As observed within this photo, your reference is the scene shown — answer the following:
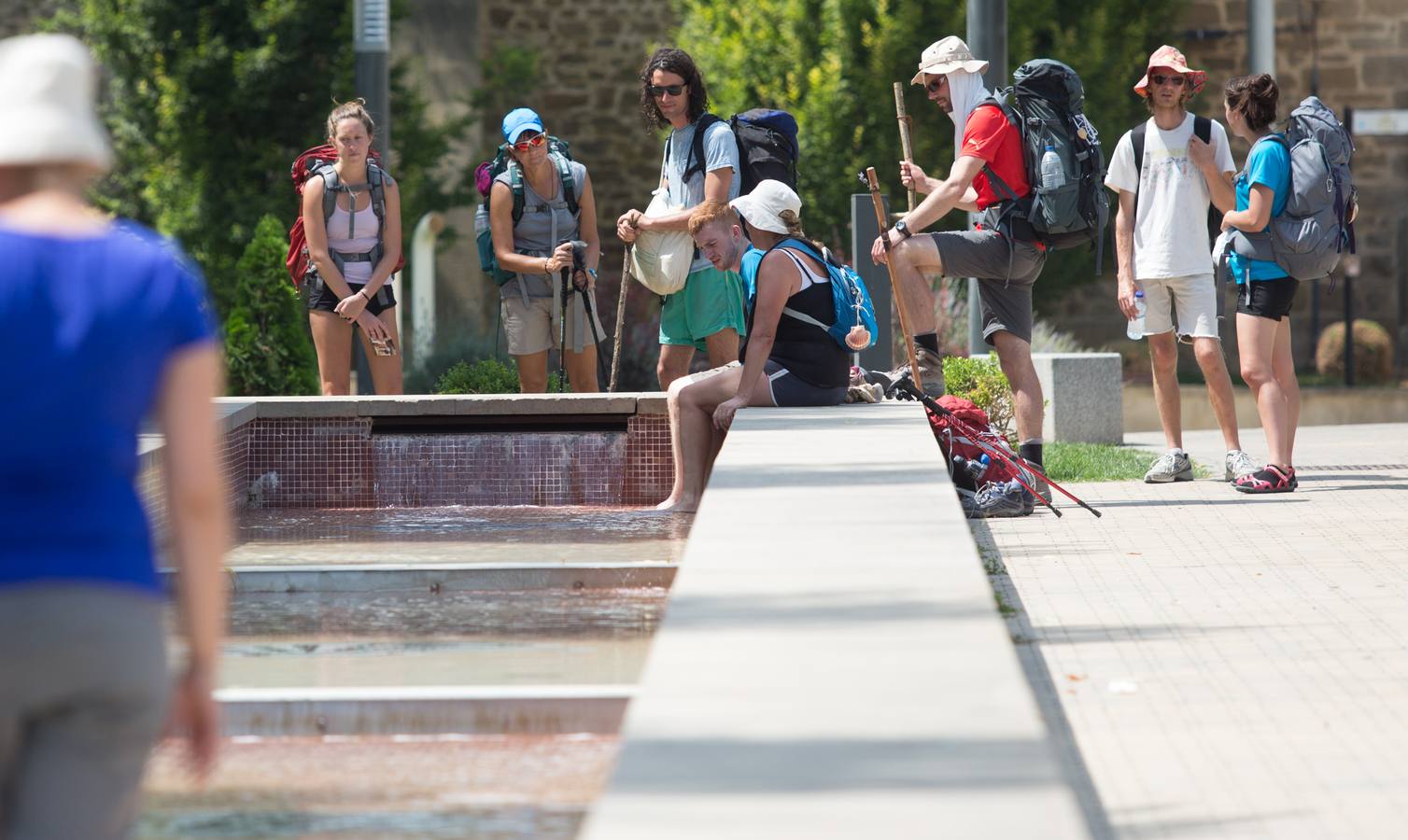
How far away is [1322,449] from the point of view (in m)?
11.2

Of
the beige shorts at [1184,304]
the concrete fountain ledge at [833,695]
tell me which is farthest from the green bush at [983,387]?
the concrete fountain ledge at [833,695]

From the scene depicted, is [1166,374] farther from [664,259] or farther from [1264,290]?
[664,259]

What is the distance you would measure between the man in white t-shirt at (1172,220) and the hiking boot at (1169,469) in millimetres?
239

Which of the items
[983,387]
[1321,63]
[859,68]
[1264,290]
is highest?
[1321,63]

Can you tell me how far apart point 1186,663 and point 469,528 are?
3.21m

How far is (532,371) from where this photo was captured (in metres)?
9.12

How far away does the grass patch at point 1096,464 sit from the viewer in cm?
963

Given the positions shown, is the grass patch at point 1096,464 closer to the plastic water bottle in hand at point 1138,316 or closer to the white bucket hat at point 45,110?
the plastic water bottle in hand at point 1138,316

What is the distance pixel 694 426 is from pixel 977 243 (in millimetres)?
1443

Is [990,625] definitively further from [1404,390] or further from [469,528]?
[1404,390]

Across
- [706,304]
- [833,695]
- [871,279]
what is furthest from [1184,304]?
[833,695]

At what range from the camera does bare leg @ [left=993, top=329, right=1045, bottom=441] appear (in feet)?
26.9

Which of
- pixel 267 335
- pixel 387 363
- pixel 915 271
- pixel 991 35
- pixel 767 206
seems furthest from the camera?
pixel 267 335

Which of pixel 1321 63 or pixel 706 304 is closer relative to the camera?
pixel 706 304
